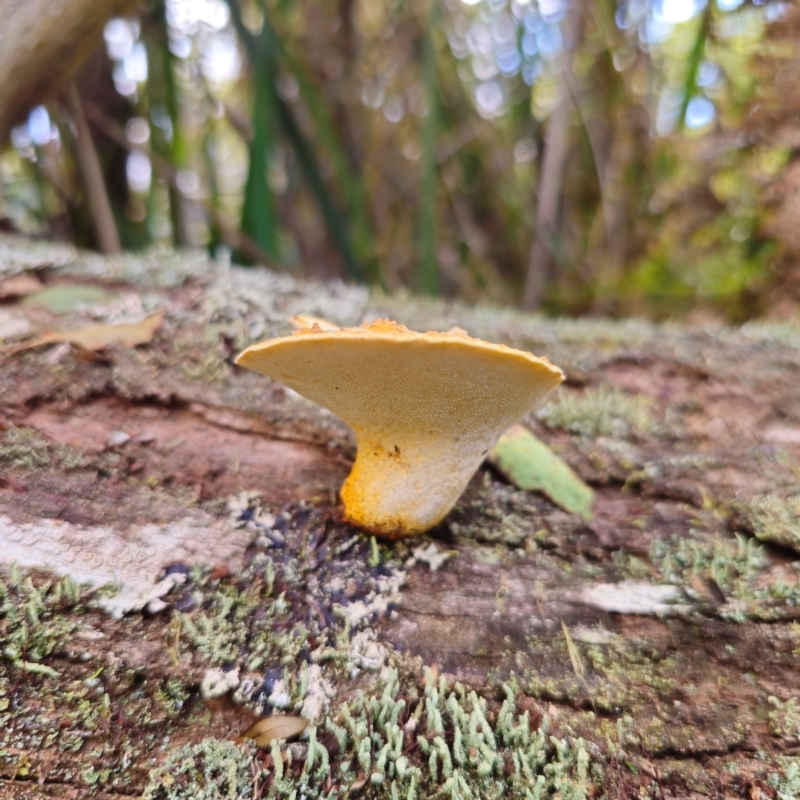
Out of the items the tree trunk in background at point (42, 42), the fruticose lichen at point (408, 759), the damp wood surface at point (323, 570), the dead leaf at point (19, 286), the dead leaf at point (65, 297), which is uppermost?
the tree trunk in background at point (42, 42)

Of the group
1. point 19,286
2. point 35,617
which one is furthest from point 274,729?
point 19,286

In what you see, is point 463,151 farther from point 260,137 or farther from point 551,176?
point 260,137

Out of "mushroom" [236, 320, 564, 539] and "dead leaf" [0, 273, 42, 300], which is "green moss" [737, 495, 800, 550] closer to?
"mushroom" [236, 320, 564, 539]

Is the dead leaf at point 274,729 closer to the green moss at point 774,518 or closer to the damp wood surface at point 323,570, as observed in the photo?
the damp wood surface at point 323,570

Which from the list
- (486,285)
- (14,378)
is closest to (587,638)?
(14,378)

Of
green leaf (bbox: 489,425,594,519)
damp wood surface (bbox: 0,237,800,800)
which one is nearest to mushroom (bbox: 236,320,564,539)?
damp wood surface (bbox: 0,237,800,800)

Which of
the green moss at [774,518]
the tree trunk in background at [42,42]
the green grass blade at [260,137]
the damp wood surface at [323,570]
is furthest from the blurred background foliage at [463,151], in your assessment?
the green moss at [774,518]
